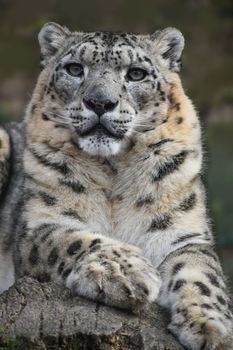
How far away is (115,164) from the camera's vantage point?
21.2 ft

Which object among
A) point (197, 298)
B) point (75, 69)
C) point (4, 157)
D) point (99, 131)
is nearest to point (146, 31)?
point (4, 157)

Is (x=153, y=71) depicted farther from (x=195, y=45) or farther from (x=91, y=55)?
(x=195, y=45)

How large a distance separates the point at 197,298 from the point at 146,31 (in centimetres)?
1209

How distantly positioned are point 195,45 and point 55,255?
11906 mm

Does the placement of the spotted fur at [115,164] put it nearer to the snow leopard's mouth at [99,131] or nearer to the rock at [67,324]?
the snow leopard's mouth at [99,131]

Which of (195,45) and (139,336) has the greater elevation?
(195,45)

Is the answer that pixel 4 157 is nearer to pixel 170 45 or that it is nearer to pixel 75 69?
pixel 75 69

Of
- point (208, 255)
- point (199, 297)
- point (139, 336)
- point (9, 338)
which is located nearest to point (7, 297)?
point (9, 338)

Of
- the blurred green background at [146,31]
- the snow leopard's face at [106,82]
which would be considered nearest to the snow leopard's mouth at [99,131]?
the snow leopard's face at [106,82]

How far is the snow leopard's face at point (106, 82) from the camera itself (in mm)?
6156

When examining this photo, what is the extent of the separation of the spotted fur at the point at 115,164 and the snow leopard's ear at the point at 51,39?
0.06m

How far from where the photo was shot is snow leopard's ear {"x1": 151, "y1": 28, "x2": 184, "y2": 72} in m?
6.86

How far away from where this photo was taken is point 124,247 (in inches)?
226

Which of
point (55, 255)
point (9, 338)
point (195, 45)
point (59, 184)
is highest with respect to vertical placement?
point (195, 45)
